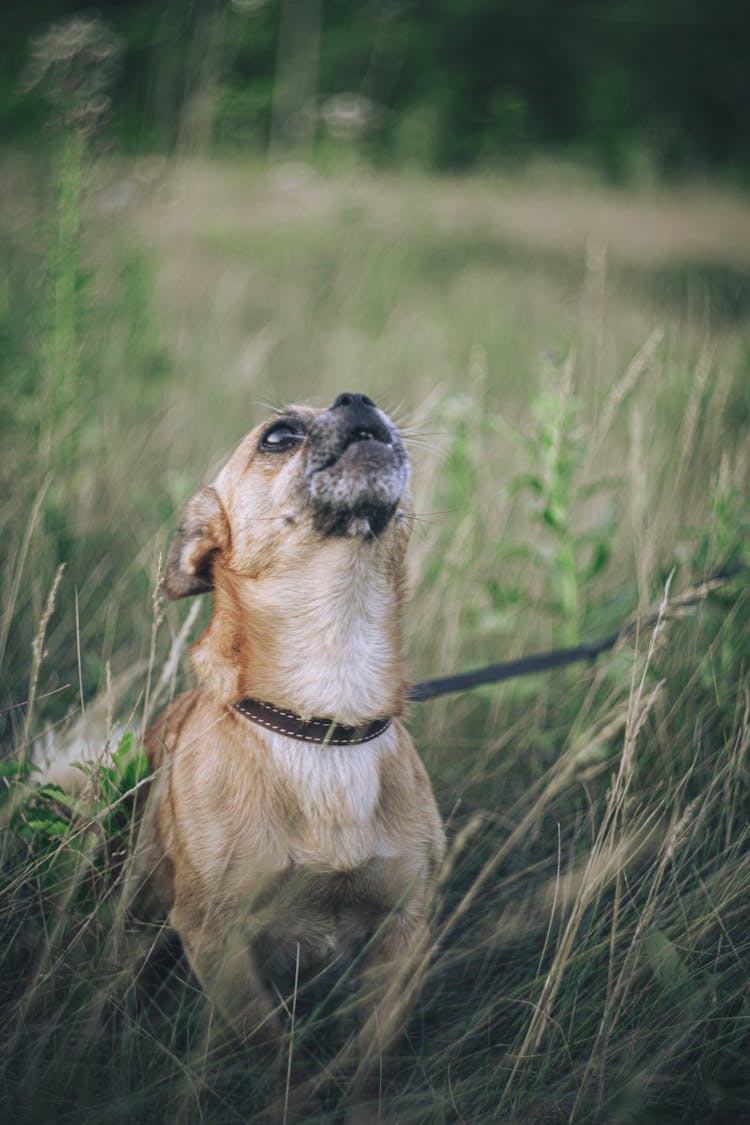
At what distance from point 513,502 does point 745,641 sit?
139cm

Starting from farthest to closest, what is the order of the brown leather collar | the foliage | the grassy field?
the foliage → the brown leather collar → the grassy field

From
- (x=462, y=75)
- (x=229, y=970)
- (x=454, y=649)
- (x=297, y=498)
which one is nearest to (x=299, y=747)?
(x=229, y=970)

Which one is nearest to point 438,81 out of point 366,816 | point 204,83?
point 204,83

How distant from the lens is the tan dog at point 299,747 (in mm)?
1795

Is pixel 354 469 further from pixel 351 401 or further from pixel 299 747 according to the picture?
pixel 299 747

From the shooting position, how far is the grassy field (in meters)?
1.67

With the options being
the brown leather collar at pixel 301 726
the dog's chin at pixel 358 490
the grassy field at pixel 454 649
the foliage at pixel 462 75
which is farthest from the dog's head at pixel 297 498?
the foliage at pixel 462 75

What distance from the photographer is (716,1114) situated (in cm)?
157

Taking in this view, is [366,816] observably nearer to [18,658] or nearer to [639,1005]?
[639,1005]

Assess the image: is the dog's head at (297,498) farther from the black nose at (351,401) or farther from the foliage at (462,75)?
the foliage at (462,75)

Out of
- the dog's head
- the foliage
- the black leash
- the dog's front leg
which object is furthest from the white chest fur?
the foliage

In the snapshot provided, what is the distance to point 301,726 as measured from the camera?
197 cm

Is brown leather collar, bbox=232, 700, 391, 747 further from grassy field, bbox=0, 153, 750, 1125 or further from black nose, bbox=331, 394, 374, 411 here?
black nose, bbox=331, 394, 374, 411

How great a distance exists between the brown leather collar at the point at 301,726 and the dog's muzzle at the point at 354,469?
1.56 ft
